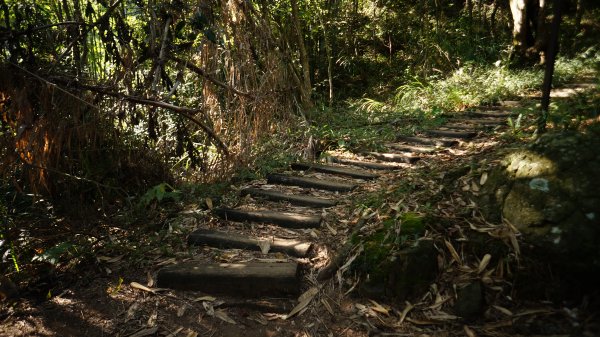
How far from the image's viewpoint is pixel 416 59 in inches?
397

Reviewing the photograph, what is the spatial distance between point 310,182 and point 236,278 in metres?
1.78

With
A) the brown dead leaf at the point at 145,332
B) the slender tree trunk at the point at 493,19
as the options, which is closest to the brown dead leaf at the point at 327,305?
the brown dead leaf at the point at 145,332

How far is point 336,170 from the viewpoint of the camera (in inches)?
184

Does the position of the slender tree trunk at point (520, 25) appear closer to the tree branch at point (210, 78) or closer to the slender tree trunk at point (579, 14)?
the slender tree trunk at point (579, 14)

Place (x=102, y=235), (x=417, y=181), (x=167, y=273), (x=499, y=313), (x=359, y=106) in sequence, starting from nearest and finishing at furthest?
(x=499, y=313) < (x=167, y=273) < (x=102, y=235) < (x=417, y=181) < (x=359, y=106)

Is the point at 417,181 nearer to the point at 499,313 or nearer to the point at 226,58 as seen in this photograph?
the point at 499,313

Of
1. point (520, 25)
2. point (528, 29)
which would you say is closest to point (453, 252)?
point (520, 25)

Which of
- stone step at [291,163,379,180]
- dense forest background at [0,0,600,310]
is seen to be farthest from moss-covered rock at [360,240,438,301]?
stone step at [291,163,379,180]

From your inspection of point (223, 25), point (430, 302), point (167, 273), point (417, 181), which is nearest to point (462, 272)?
point (430, 302)

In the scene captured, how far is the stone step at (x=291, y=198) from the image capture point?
3840 mm

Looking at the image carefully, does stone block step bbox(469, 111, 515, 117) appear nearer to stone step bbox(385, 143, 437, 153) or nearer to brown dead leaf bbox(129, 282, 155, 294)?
stone step bbox(385, 143, 437, 153)

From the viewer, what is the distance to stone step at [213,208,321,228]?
11.4 ft

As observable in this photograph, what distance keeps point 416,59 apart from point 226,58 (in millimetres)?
7029

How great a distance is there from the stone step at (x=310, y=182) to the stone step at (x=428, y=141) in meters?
1.59
